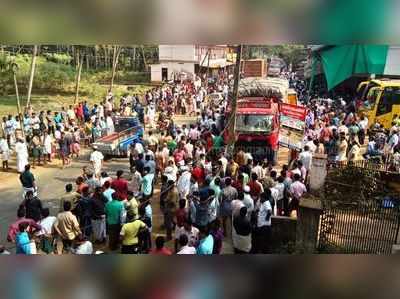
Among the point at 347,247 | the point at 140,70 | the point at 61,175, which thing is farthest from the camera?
the point at 140,70

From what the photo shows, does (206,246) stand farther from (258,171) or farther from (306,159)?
(306,159)

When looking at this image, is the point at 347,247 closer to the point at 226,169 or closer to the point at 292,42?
the point at 226,169

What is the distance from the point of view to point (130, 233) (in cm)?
662

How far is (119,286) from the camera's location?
Answer: 1.49 m

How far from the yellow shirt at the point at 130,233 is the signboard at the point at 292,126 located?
6.12m

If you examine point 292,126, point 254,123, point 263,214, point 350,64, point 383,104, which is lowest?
point 263,214

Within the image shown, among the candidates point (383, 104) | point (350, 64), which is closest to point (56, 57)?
point (350, 64)

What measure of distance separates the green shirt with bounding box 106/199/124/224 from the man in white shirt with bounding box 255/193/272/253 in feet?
7.72

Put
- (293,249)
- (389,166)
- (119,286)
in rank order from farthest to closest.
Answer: (389,166), (293,249), (119,286)

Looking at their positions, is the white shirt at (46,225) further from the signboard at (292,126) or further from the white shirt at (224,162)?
the signboard at (292,126)

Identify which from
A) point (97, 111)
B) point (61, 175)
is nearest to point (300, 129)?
point (61, 175)

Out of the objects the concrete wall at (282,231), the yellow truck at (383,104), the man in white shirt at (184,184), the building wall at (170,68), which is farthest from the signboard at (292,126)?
the building wall at (170,68)

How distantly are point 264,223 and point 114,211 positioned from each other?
8.40 feet
